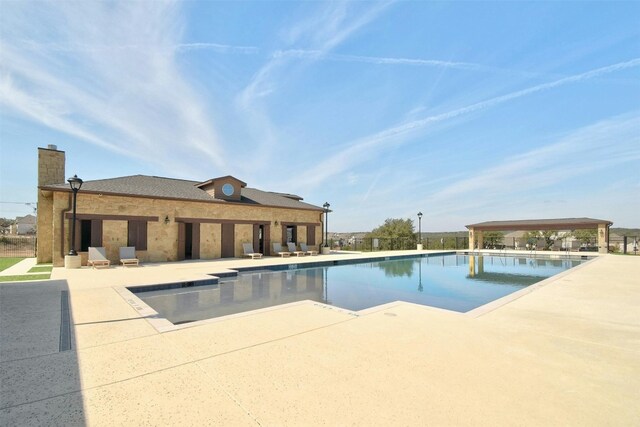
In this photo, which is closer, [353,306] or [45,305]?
[45,305]

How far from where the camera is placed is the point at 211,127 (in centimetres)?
1597

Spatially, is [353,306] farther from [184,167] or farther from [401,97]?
[184,167]

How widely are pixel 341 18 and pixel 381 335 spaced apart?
1073 cm

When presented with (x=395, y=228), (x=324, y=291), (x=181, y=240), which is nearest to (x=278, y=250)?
(x=181, y=240)

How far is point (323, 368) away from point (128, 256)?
42.1 ft

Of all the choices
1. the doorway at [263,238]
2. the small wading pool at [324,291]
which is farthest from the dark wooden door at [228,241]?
the small wading pool at [324,291]

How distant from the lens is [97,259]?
11711 millimetres

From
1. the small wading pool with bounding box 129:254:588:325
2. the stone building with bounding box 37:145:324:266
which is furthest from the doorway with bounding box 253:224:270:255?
the small wading pool with bounding box 129:254:588:325

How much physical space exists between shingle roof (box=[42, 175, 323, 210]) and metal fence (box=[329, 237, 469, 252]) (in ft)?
30.0

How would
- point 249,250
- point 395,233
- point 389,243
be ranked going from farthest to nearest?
point 395,233
point 389,243
point 249,250

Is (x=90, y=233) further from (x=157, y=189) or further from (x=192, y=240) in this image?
(x=192, y=240)

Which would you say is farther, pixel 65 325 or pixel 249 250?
pixel 249 250

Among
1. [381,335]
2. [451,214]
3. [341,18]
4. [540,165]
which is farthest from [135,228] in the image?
[451,214]

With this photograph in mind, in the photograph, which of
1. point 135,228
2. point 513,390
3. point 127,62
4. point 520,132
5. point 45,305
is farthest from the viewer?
point 520,132
